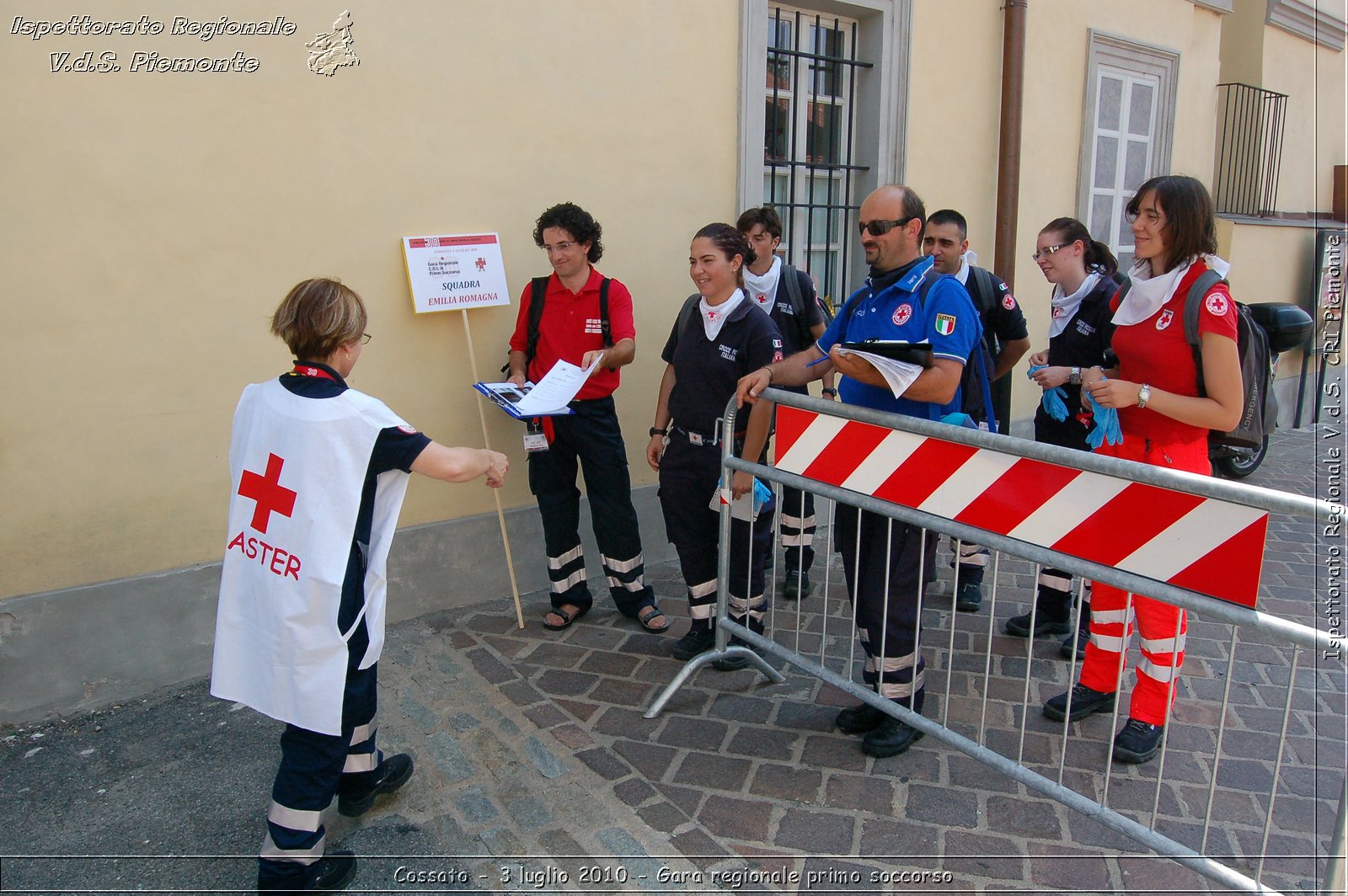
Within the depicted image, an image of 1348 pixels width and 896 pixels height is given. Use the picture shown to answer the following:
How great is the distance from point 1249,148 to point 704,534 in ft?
32.1

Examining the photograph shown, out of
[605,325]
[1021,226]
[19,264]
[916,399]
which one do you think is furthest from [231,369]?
[1021,226]

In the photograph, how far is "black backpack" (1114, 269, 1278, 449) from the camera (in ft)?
10.4

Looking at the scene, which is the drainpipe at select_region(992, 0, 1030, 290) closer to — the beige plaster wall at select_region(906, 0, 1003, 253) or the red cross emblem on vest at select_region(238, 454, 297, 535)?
the beige plaster wall at select_region(906, 0, 1003, 253)

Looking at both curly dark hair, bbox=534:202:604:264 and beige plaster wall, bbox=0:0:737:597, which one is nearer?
beige plaster wall, bbox=0:0:737:597

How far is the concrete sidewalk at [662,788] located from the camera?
2848 millimetres

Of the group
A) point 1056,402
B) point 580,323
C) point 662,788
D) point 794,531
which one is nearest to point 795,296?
point 580,323

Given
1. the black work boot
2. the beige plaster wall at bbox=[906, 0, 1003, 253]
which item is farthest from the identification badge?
the beige plaster wall at bbox=[906, 0, 1003, 253]

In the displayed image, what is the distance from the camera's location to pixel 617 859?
2.89 meters

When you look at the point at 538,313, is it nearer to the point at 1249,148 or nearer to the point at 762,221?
the point at 762,221

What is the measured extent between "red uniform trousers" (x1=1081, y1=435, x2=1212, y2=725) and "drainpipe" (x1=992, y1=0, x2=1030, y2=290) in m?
4.10

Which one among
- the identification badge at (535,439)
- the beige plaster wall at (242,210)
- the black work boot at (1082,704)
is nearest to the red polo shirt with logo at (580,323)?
the identification badge at (535,439)

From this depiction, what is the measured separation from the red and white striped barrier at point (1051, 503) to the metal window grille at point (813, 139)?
10.9 ft

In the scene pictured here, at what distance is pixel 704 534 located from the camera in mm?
4219

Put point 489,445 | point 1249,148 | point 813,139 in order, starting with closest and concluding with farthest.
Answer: point 489,445 → point 813,139 → point 1249,148
